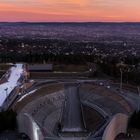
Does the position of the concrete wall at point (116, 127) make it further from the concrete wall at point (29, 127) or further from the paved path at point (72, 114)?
the concrete wall at point (29, 127)

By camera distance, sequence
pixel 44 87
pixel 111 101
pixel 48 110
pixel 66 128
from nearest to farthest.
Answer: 1. pixel 66 128
2. pixel 48 110
3. pixel 111 101
4. pixel 44 87

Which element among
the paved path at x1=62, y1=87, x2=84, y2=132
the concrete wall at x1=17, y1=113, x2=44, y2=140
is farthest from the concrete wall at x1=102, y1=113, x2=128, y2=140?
the concrete wall at x1=17, y1=113, x2=44, y2=140

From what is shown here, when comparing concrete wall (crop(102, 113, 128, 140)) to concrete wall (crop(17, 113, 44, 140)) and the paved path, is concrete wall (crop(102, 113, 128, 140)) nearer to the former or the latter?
the paved path

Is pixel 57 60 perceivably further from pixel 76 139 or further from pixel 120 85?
pixel 76 139

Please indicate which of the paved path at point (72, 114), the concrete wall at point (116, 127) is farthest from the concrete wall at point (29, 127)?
the concrete wall at point (116, 127)

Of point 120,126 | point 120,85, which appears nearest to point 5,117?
point 120,126

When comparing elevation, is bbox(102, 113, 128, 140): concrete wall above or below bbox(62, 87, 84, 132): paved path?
above
